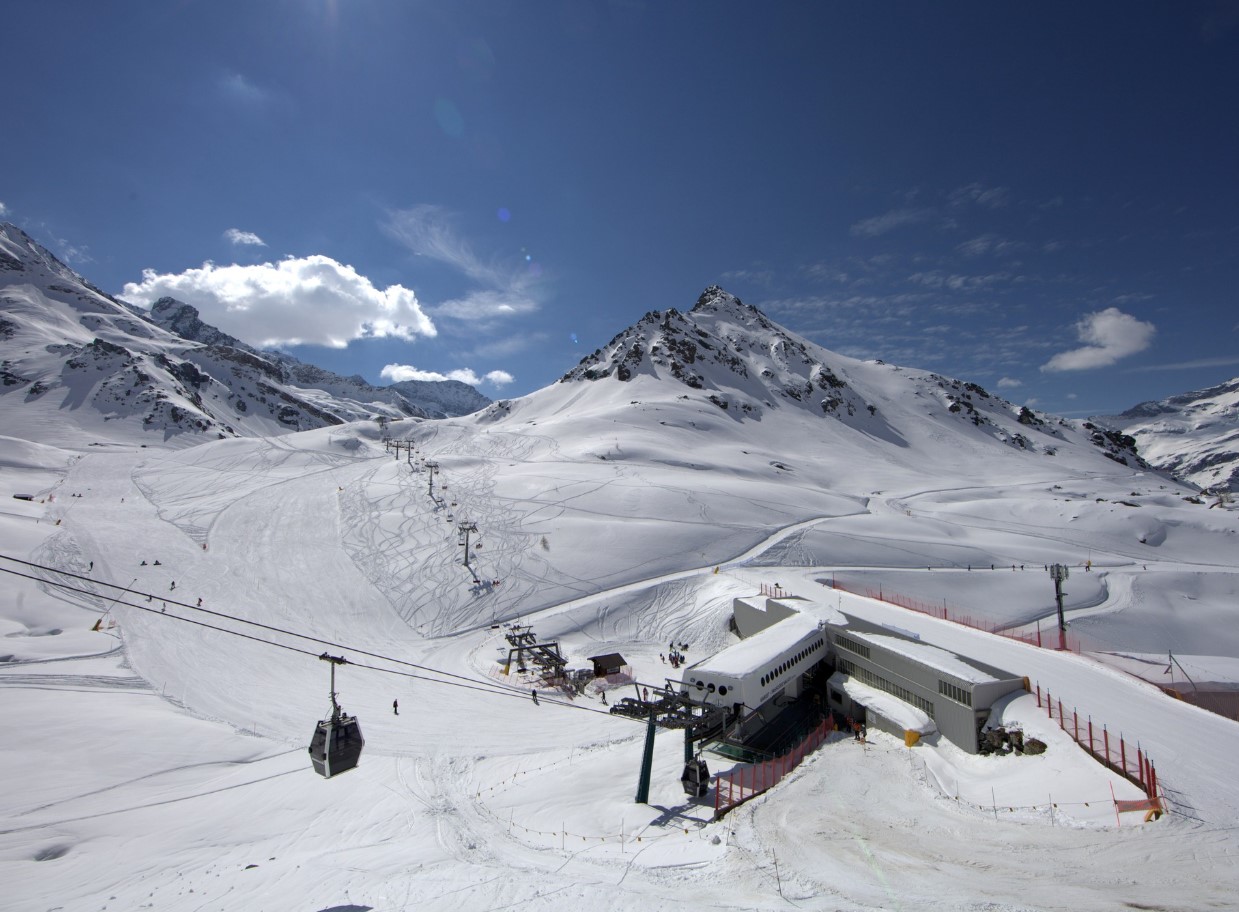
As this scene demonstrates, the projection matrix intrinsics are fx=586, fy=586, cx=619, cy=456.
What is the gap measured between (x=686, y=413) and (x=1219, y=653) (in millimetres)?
87174

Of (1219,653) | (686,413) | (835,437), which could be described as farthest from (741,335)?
(1219,653)

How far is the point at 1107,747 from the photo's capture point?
1714cm

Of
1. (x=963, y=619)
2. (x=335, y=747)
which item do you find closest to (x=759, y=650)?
(x=335, y=747)

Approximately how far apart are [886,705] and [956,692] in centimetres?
328

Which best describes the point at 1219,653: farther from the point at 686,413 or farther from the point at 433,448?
the point at 433,448

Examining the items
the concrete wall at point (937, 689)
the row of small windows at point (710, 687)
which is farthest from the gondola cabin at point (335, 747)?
the concrete wall at point (937, 689)

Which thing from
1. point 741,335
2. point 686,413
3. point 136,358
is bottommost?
point 686,413

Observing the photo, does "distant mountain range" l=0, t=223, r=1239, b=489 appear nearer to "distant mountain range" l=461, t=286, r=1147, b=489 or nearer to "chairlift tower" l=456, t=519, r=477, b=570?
"distant mountain range" l=461, t=286, r=1147, b=489

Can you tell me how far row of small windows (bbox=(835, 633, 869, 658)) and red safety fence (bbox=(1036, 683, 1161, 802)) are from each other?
25.0 feet

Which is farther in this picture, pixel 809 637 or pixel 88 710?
pixel 809 637

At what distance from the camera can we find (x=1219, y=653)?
39.8 m

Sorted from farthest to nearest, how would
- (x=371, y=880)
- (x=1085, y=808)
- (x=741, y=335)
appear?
(x=741, y=335) < (x=1085, y=808) < (x=371, y=880)

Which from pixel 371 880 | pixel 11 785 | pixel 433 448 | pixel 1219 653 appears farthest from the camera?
pixel 433 448

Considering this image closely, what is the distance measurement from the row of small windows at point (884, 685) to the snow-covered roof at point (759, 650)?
2.41 metres
